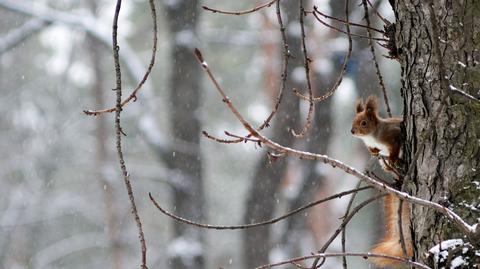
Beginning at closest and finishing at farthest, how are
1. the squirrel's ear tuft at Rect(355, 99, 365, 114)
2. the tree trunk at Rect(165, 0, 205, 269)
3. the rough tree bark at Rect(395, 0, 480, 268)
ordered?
the rough tree bark at Rect(395, 0, 480, 268)
the squirrel's ear tuft at Rect(355, 99, 365, 114)
the tree trunk at Rect(165, 0, 205, 269)

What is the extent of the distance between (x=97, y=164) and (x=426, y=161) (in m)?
12.1

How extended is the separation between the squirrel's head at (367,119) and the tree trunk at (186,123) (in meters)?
6.03

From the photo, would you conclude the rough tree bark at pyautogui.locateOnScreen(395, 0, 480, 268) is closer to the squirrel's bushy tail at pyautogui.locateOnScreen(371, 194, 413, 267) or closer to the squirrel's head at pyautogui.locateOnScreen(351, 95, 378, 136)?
the squirrel's bushy tail at pyautogui.locateOnScreen(371, 194, 413, 267)

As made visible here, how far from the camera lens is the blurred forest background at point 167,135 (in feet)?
27.3

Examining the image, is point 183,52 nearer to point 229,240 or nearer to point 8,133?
point 8,133

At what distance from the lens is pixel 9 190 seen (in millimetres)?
15711

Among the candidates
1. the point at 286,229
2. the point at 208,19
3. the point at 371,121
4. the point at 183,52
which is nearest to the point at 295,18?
the point at 183,52

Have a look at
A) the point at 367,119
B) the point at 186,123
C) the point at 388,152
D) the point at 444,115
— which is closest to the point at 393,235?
the point at 388,152

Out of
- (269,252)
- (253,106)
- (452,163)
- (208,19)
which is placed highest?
(208,19)

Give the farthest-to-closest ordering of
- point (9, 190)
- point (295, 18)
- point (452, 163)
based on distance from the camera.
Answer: point (9, 190), point (295, 18), point (452, 163)

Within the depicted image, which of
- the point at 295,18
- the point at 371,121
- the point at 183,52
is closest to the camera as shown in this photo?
the point at 371,121

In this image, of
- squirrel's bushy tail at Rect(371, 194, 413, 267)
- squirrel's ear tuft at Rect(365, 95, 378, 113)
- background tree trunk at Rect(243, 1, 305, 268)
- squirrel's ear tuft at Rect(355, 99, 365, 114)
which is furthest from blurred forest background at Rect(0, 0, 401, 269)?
squirrel's bushy tail at Rect(371, 194, 413, 267)

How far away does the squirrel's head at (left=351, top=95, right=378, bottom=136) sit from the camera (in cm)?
253

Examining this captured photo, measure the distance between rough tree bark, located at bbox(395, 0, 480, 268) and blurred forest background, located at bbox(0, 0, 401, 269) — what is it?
13.3ft
